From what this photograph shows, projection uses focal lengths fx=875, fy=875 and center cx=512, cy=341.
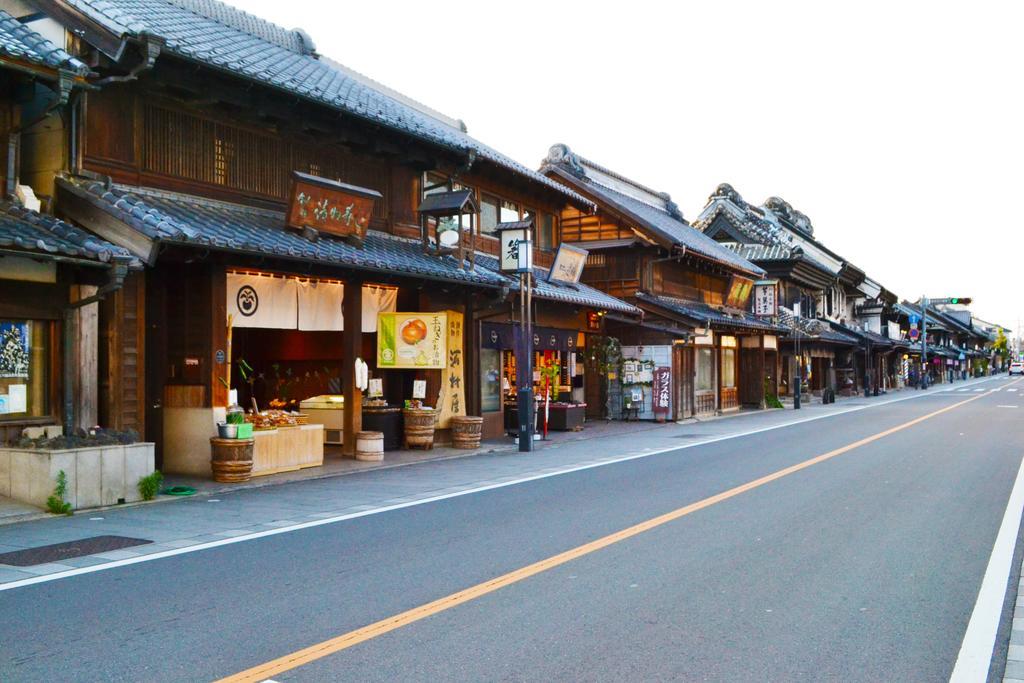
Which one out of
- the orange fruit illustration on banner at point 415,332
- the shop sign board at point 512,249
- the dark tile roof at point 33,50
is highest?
the dark tile roof at point 33,50

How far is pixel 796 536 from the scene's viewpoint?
9.33 metres

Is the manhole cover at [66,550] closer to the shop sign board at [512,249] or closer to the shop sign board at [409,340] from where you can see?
the shop sign board at [409,340]

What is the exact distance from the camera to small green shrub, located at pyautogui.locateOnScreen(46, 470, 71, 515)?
10.8 m

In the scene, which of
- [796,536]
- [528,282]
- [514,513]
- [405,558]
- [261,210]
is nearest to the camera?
[405,558]

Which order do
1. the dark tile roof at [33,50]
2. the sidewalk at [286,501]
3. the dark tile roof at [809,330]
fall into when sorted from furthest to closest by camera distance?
the dark tile roof at [809,330] < the dark tile roof at [33,50] < the sidewalk at [286,501]

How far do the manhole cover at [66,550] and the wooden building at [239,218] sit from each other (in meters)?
4.23

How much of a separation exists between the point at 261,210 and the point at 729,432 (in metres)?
15.1

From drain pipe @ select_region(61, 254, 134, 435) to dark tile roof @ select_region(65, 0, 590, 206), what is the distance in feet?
10.9

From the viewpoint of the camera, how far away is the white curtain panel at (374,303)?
18781 mm

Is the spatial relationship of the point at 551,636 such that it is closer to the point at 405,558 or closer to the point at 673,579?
the point at 673,579

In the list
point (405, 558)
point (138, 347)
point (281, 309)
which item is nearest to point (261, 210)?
point (281, 309)

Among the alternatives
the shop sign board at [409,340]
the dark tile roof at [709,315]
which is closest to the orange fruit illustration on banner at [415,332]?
the shop sign board at [409,340]

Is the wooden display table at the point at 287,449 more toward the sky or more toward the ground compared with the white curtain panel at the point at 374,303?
more toward the ground

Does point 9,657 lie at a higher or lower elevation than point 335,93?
lower
